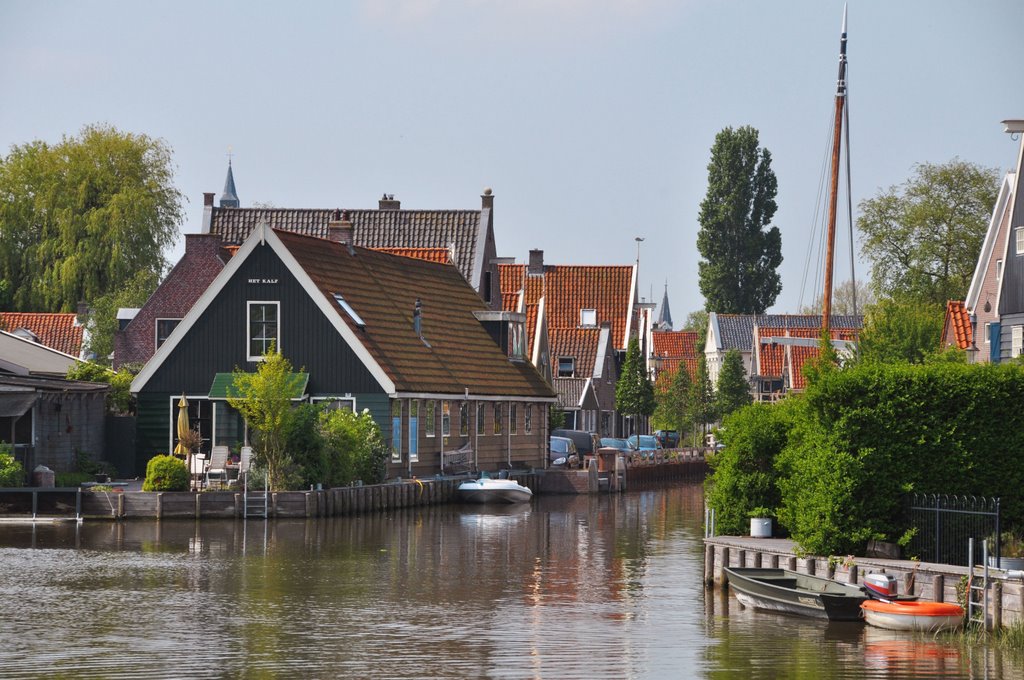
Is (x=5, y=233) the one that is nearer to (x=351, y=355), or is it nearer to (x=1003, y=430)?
(x=351, y=355)

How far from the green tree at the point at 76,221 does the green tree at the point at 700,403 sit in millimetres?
30815

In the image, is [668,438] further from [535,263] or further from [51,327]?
[51,327]

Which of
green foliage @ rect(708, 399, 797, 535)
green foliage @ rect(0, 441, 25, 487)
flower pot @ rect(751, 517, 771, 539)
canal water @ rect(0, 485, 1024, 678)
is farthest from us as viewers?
green foliage @ rect(0, 441, 25, 487)

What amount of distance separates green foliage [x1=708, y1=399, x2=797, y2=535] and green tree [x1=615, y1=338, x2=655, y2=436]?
56413 millimetres

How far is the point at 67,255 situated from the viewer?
292 feet

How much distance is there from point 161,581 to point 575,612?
28.7ft

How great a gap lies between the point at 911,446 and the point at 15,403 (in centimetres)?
2817

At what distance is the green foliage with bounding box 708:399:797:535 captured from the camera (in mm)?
35344

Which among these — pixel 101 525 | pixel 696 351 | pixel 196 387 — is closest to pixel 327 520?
pixel 101 525

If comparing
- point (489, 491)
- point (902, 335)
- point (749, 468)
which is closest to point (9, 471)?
point (489, 491)

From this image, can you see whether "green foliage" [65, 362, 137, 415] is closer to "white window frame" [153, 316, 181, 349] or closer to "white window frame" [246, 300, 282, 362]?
"white window frame" [153, 316, 181, 349]

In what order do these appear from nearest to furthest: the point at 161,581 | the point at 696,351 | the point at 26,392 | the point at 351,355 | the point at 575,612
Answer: the point at 575,612
the point at 161,581
the point at 26,392
the point at 351,355
the point at 696,351

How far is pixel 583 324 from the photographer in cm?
9281

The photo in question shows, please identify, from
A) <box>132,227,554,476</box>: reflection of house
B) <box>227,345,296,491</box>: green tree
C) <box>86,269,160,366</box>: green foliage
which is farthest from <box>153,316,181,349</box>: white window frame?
<box>227,345,296,491</box>: green tree
